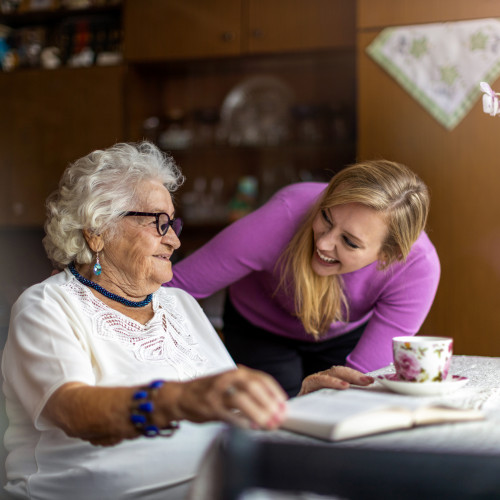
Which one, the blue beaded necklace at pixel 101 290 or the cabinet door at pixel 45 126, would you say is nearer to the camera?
the blue beaded necklace at pixel 101 290

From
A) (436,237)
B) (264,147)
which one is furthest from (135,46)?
(436,237)

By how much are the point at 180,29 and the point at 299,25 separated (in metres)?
0.65

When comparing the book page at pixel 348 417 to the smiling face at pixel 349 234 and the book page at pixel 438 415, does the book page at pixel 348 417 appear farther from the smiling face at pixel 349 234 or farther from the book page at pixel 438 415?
the smiling face at pixel 349 234

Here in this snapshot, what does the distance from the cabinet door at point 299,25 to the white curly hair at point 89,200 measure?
7.05 ft

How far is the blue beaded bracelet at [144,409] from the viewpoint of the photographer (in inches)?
31.0

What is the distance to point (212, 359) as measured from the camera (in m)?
1.36

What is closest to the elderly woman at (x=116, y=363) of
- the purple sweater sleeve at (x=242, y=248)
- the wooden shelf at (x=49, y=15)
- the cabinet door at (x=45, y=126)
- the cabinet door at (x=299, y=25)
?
the purple sweater sleeve at (x=242, y=248)

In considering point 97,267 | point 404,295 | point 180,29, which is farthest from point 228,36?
point 97,267

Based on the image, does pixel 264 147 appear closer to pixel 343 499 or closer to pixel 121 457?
pixel 121 457

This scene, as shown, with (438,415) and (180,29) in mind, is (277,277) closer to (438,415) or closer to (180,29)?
(438,415)

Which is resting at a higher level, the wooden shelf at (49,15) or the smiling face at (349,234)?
the wooden shelf at (49,15)

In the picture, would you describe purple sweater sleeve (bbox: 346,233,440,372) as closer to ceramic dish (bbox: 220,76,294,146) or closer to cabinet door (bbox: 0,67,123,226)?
ceramic dish (bbox: 220,76,294,146)

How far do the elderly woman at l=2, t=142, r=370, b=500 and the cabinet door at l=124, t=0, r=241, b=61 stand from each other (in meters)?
2.09

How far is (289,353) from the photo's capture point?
2016mm
